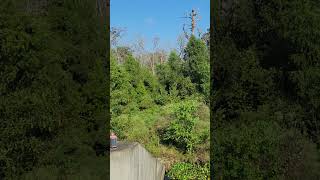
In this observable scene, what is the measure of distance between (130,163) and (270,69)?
4006mm

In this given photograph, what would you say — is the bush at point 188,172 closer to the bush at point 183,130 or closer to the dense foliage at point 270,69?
the bush at point 183,130

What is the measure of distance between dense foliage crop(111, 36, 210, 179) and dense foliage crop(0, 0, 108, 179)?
1697 mm

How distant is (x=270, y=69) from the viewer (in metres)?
7.11

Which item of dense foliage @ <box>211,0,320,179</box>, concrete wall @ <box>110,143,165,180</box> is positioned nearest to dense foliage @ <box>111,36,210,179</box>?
dense foliage @ <box>211,0,320,179</box>

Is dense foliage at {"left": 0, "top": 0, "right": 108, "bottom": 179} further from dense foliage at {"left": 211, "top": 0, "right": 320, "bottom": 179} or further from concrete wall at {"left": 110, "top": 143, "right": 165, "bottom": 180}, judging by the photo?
dense foliage at {"left": 211, "top": 0, "right": 320, "bottom": 179}

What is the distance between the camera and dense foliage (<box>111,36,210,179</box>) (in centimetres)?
729

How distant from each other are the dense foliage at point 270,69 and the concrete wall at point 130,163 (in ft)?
4.12

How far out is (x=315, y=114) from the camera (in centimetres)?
664

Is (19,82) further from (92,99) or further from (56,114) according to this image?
(92,99)

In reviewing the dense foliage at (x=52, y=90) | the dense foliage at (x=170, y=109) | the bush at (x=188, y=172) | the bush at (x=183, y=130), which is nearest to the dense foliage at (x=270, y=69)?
the bush at (x=183, y=130)

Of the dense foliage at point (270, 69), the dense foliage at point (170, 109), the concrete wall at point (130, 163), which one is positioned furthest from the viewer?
the dense foliage at point (170, 109)

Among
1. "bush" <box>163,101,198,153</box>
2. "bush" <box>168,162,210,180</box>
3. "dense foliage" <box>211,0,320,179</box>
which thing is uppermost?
Result: "dense foliage" <box>211,0,320,179</box>

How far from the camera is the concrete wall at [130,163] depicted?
3576 mm

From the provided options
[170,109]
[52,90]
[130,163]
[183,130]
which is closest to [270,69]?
[183,130]
